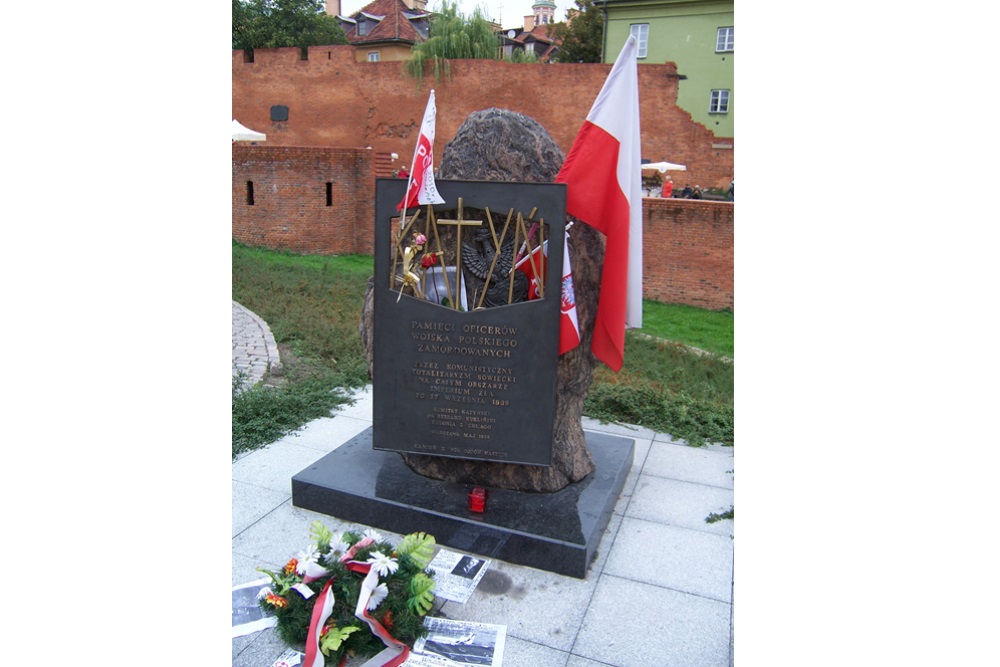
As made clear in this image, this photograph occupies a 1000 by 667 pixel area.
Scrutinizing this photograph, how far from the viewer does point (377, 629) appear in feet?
9.71

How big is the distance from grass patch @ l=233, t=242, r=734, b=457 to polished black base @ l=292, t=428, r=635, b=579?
1.11 metres

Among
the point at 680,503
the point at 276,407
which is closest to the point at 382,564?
→ the point at 680,503

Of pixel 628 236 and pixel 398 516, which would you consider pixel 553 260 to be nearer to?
pixel 628 236

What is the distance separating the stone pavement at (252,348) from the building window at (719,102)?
20180mm

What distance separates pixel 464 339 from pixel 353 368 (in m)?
3.15

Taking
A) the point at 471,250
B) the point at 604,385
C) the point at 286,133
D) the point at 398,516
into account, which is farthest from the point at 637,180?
the point at 286,133

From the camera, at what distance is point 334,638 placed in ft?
9.37

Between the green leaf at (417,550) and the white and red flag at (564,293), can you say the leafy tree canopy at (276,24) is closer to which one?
the white and red flag at (564,293)

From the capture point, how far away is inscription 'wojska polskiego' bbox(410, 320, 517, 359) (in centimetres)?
376

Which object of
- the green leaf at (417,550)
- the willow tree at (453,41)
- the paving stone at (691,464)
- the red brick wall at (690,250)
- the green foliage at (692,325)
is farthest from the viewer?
the willow tree at (453,41)

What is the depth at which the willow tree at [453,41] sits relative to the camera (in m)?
18.9

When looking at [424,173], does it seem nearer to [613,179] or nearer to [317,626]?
[613,179]

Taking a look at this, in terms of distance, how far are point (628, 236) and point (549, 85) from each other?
606 inches

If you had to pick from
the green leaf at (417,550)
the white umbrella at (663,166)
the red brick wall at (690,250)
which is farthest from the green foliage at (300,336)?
the white umbrella at (663,166)
